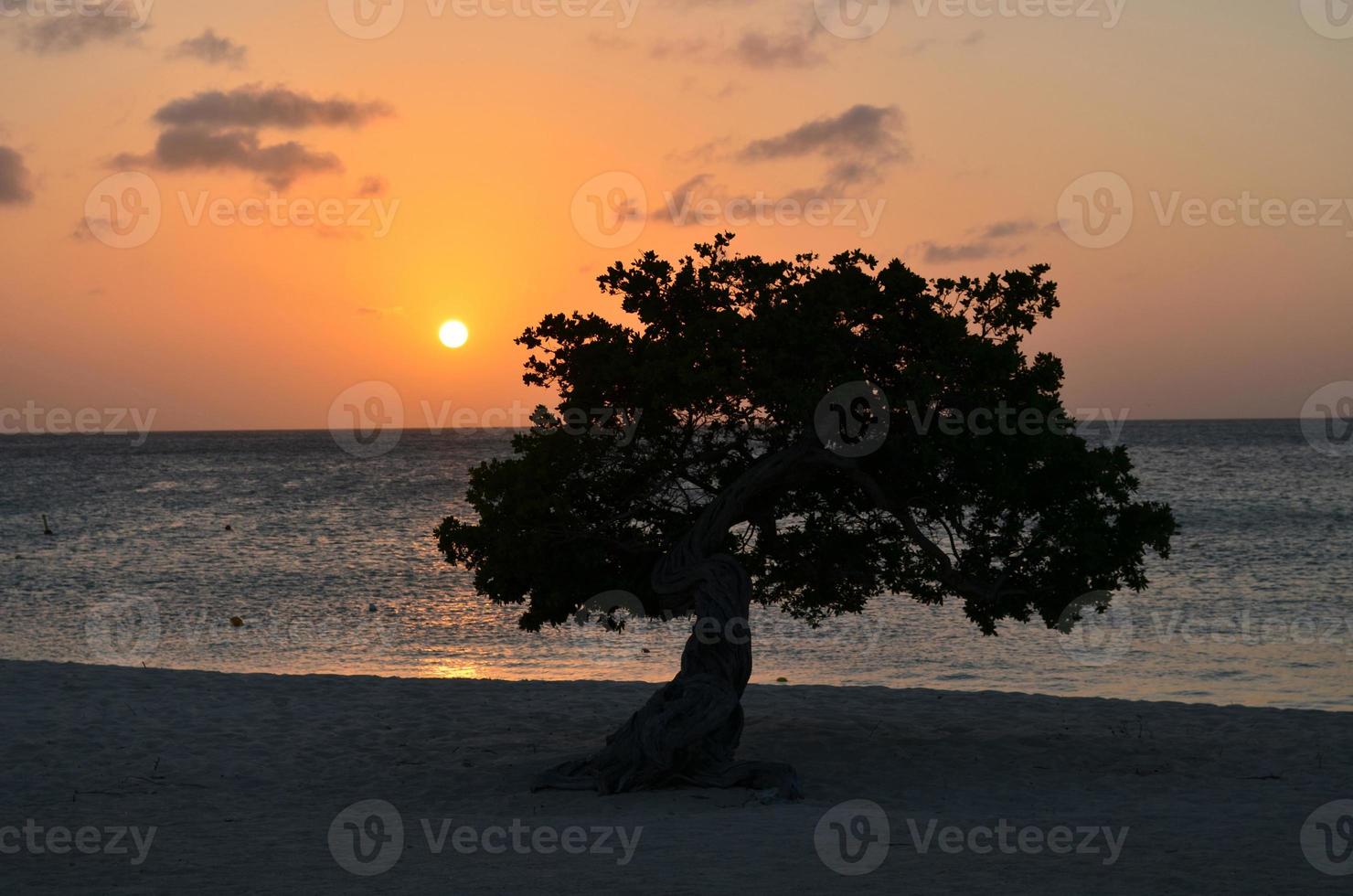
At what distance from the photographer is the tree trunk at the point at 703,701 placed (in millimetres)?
16031

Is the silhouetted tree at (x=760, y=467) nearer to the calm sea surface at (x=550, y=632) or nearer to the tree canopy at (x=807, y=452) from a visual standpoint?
the tree canopy at (x=807, y=452)

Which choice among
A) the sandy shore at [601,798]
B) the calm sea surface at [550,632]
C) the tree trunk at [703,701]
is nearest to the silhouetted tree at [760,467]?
the tree trunk at [703,701]

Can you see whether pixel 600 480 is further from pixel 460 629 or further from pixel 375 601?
pixel 375 601

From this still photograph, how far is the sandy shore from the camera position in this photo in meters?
11.8

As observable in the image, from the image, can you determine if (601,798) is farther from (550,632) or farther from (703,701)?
(550,632)

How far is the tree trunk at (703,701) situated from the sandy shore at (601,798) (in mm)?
410

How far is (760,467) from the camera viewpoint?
54.7 feet

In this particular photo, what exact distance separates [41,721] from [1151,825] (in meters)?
16.6

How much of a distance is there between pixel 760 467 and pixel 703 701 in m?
3.19

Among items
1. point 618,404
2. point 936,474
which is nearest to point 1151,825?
point 936,474

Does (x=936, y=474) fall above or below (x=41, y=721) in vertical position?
above

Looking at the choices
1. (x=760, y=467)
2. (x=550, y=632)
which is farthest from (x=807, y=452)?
(x=550, y=632)

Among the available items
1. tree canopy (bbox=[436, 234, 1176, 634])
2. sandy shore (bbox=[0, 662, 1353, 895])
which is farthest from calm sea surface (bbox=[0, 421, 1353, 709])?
tree canopy (bbox=[436, 234, 1176, 634])

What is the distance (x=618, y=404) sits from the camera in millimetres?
17609
